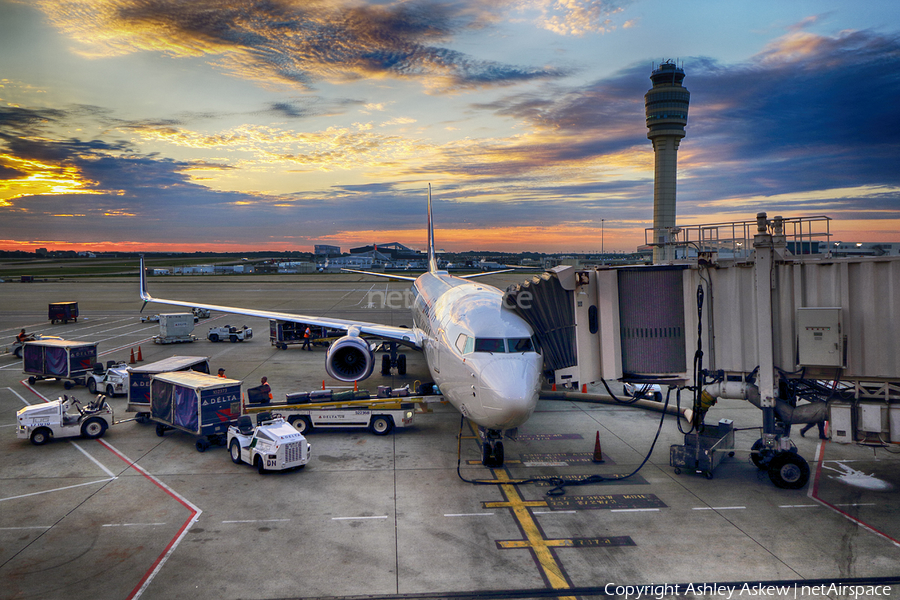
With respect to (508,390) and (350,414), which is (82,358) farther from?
(508,390)

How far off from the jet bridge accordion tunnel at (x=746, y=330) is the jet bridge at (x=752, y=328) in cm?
3

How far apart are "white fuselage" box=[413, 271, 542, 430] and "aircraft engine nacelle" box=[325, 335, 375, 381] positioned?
499 centimetres

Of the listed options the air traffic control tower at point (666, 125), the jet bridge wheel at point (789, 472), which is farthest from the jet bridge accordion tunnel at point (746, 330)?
the air traffic control tower at point (666, 125)

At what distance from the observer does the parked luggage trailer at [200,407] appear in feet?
62.5

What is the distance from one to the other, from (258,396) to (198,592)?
12.6m

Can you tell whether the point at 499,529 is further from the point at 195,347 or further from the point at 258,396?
the point at 195,347

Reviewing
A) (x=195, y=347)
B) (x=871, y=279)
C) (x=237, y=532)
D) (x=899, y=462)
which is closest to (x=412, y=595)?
(x=237, y=532)

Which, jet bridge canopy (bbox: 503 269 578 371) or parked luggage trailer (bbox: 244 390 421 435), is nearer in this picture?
jet bridge canopy (bbox: 503 269 578 371)

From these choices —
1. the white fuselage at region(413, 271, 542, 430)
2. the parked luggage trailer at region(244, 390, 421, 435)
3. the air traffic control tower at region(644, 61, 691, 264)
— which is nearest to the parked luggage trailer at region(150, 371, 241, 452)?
the parked luggage trailer at region(244, 390, 421, 435)

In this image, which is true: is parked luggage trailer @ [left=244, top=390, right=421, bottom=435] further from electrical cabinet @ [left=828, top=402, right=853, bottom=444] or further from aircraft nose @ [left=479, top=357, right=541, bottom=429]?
electrical cabinet @ [left=828, top=402, right=853, bottom=444]

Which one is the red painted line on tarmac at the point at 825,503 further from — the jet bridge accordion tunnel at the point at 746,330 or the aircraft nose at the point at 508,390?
the aircraft nose at the point at 508,390

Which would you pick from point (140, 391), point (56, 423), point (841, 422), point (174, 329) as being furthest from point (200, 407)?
point (174, 329)

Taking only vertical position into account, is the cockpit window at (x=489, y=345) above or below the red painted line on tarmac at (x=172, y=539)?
above

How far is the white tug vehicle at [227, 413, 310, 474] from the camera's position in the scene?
A: 54.9 feet
